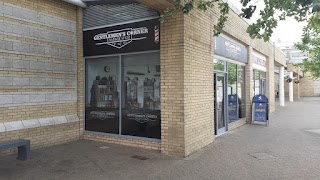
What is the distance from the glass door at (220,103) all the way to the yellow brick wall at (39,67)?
4.34 m

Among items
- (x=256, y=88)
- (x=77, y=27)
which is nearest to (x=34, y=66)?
(x=77, y=27)

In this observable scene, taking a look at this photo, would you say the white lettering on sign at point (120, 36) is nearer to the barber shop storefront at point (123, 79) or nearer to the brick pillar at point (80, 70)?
the barber shop storefront at point (123, 79)

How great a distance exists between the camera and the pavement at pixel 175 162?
5391mm

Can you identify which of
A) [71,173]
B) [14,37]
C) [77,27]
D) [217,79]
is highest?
[77,27]

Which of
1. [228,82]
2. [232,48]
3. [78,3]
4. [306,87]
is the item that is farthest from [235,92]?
[306,87]

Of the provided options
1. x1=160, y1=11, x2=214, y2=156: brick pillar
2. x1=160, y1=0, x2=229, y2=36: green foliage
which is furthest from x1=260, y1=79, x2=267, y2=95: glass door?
x1=160, y1=0, x2=229, y2=36: green foliage

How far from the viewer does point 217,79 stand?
30.7 feet

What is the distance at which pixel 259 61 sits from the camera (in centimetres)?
1532

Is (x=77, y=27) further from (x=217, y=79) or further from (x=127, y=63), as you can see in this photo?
(x=217, y=79)

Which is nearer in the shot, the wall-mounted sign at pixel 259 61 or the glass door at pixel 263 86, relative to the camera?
the wall-mounted sign at pixel 259 61

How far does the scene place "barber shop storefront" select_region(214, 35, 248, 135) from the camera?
30.6 ft

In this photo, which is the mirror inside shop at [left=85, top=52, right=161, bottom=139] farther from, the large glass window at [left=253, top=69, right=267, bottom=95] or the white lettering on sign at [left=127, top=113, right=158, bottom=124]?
the large glass window at [left=253, top=69, right=267, bottom=95]

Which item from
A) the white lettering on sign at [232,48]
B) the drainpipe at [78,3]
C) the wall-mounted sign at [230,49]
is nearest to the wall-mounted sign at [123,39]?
the drainpipe at [78,3]

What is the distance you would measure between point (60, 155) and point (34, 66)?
7.89 feet
